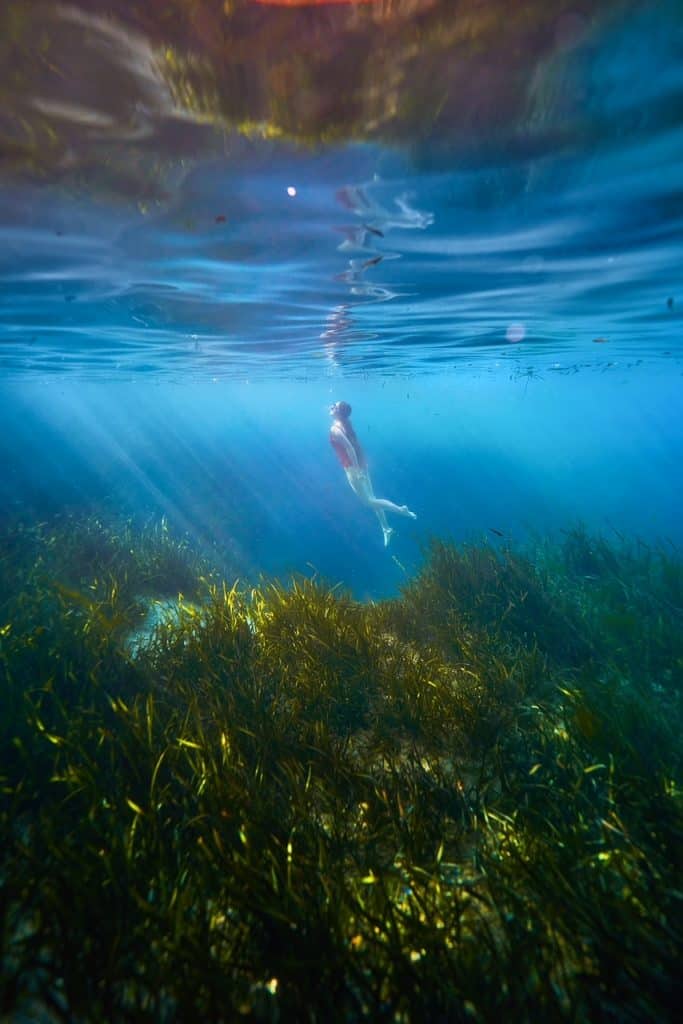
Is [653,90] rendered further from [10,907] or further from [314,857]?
[10,907]

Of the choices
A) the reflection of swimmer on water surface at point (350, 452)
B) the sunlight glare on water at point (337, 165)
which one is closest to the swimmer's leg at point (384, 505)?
the reflection of swimmer on water surface at point (350, 452)

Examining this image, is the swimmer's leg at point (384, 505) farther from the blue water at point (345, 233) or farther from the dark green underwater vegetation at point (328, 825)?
the dark green underwater vegetation at point (328, 825)

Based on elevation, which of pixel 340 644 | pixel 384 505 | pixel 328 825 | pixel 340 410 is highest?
pixel 340 410

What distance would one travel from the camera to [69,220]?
306 inches

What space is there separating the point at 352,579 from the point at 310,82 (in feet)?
70.2

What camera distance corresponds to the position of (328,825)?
3.77m

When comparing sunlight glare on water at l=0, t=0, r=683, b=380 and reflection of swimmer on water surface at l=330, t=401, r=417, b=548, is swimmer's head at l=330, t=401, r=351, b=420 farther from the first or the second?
sunlight glare on water at l=0, t=0, r=683, b=380

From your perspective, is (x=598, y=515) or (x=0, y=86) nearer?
(x=0, y=86)

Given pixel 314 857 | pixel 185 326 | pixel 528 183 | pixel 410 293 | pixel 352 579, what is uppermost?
pixel 185 326

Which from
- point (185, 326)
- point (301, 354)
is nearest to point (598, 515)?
point (301, 354)

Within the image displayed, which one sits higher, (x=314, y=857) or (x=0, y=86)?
(x=0, y=86)

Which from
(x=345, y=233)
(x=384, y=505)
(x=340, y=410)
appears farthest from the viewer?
(x=384, y=505)

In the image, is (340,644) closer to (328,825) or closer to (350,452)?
(328,825)

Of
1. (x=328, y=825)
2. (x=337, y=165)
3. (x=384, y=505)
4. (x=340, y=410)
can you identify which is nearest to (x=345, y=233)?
(x=337, y=165)
